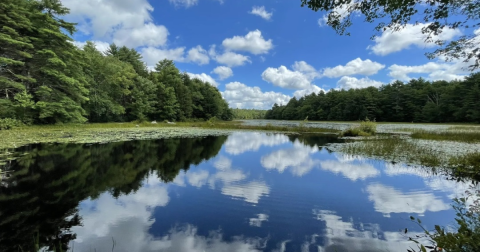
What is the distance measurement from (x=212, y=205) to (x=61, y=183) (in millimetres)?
4222

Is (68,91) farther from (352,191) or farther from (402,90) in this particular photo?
A: (402,90)

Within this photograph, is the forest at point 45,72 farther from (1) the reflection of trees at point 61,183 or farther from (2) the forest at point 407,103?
(2) the forest at point 407,103

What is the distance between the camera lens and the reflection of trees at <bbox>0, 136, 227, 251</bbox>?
3553 mm

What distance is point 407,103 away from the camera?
6562 centimetres

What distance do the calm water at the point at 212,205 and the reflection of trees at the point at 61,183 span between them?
1.0 inches

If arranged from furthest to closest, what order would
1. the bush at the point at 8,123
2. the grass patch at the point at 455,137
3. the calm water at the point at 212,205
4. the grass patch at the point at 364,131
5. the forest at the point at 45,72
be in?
the grass patch at the point at 364,131 → the forest at the point at 45,72 → the bush at the point at 8,123 → the grass patch at the point at 455,137 → the calm water at the point at 212,205

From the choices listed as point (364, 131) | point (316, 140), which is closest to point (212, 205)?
point (316, 140)

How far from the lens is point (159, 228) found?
152 inches

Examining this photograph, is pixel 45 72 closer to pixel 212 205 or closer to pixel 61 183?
pixel 61 183

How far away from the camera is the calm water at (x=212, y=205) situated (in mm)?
3506

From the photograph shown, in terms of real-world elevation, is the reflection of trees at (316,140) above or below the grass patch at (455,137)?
below

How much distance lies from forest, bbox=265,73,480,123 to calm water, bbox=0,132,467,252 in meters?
45.5

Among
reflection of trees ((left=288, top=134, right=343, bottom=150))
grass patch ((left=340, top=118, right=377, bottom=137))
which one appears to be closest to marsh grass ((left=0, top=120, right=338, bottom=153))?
grass patch ((left=340, top=118, right=377, bottom=137))

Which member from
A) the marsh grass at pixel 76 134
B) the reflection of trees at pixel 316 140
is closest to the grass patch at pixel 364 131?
the reflection of trees at pixel 316 140
